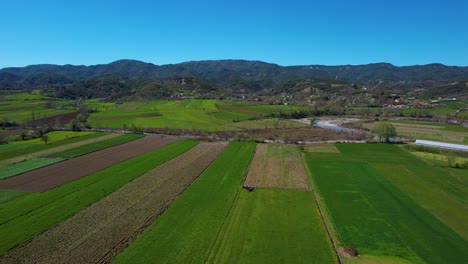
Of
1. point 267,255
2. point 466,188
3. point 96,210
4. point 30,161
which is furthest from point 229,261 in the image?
point 30,161

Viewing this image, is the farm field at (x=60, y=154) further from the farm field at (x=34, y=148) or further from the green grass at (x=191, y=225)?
the green grass at (x=191, y=225)

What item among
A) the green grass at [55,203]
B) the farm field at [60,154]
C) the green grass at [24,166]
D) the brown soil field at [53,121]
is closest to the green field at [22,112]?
the brown soil field at [53,121]

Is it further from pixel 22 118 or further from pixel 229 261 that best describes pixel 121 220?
pixel 22 118

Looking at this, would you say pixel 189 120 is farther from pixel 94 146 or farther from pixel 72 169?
pixel 72 169

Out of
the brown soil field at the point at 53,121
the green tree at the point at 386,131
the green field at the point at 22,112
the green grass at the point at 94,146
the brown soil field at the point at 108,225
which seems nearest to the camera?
the brown soil field at the point at 108,225

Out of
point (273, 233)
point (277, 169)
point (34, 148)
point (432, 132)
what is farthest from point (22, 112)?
point (432, 132)
